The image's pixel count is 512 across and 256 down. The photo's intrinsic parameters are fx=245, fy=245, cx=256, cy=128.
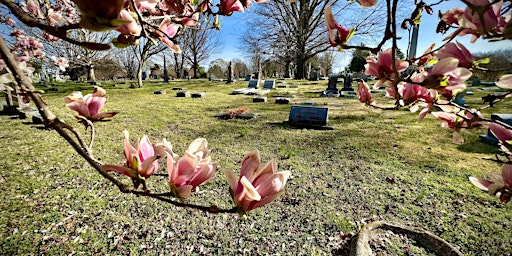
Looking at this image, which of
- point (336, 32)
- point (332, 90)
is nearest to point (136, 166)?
point (336, 32)

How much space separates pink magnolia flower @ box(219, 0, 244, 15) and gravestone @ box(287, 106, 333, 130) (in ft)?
15.1

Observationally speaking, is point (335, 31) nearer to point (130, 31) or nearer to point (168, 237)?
point (130, 31)

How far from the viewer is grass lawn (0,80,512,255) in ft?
6.79

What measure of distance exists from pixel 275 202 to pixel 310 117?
129 inches

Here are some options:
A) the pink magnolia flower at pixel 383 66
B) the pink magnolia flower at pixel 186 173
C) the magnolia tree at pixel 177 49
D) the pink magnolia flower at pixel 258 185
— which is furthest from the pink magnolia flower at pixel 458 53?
the pink magnolia flower at pixel 186 173

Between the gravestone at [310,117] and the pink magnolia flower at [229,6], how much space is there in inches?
182

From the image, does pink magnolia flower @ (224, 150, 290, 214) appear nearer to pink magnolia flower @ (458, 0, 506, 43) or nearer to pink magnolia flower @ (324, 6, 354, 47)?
pink magnolia flower @ (324, 6, 354, 47)

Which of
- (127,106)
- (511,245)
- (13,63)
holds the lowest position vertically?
(511,245)

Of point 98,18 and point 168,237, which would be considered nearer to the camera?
point 98,18

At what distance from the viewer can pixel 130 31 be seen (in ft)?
2.00

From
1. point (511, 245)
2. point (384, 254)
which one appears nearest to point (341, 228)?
point (384, 254)

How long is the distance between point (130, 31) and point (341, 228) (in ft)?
7.61

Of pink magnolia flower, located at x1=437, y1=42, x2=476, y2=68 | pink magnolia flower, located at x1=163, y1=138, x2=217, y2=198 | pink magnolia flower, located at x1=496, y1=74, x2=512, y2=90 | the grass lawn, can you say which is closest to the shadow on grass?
the grass lawn

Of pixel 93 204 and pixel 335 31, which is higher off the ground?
pixel 335 31
